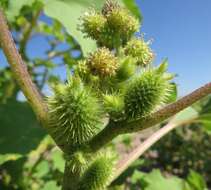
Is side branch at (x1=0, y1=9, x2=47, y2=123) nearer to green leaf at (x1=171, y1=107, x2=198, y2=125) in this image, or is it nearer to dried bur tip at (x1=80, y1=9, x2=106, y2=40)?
dried bur tip at (x1=80, y1=9, x2=106, y2=40)

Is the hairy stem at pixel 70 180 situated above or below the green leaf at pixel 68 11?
below

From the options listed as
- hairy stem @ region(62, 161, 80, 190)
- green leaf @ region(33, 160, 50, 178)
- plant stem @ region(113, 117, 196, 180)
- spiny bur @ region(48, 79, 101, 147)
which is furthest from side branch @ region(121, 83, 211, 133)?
green leaf @ region(33, 160, 50, 178)

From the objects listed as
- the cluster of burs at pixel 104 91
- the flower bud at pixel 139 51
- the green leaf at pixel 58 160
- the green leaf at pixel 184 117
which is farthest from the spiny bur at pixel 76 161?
the green leaf at pixel 58 160

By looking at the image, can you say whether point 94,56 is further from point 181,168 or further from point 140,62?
point 181,168

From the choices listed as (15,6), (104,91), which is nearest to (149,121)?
(104,91)

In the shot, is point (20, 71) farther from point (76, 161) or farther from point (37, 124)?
point (37, 124)

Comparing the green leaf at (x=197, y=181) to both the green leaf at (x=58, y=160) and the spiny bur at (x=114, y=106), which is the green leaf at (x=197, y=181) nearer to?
the green leaf at (x=58, y=160)

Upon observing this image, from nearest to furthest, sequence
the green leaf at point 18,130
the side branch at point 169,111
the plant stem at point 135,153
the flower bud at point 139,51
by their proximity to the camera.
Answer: the side branch at point 169,111 < the flower bud at point 139,51 < the plant stem at point 135,153 < the green leaf at point 18,130

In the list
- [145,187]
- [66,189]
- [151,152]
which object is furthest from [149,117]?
[151,152]
